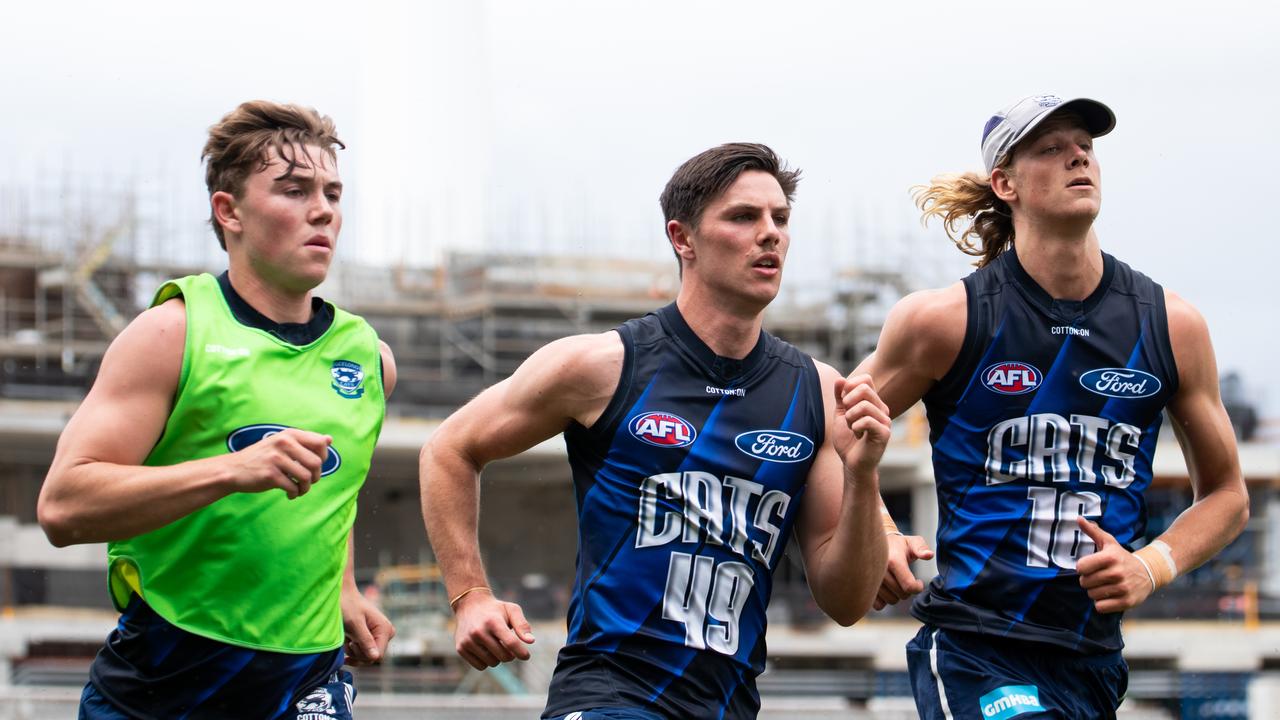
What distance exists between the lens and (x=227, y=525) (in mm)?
4055

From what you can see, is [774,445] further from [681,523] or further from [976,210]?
[976,210]

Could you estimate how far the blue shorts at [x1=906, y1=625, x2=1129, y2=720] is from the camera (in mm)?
4395

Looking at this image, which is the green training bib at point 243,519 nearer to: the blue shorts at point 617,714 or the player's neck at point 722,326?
the blue shorts at point 617,714

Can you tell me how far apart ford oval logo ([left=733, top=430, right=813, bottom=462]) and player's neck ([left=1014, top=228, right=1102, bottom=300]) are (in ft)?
3.14

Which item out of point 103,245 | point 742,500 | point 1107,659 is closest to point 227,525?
point 742,500

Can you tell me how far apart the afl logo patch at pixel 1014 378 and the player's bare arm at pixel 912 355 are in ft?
0.48

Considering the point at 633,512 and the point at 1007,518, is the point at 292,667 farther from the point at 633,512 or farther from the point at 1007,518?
the point at 1007,518

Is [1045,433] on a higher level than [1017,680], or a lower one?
higher

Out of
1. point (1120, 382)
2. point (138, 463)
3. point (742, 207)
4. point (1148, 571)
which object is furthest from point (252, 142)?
point (1148, 571)

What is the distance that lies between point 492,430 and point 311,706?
0.93m

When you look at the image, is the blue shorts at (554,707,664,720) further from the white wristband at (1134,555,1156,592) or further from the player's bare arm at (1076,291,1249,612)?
the player's bare arm at (1076,291,1249,612)

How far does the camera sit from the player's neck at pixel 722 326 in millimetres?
4426

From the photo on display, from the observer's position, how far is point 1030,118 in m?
4.65

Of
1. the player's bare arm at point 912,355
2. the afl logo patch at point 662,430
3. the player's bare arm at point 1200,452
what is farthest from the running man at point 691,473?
the player's bare arm at point 1200,452
